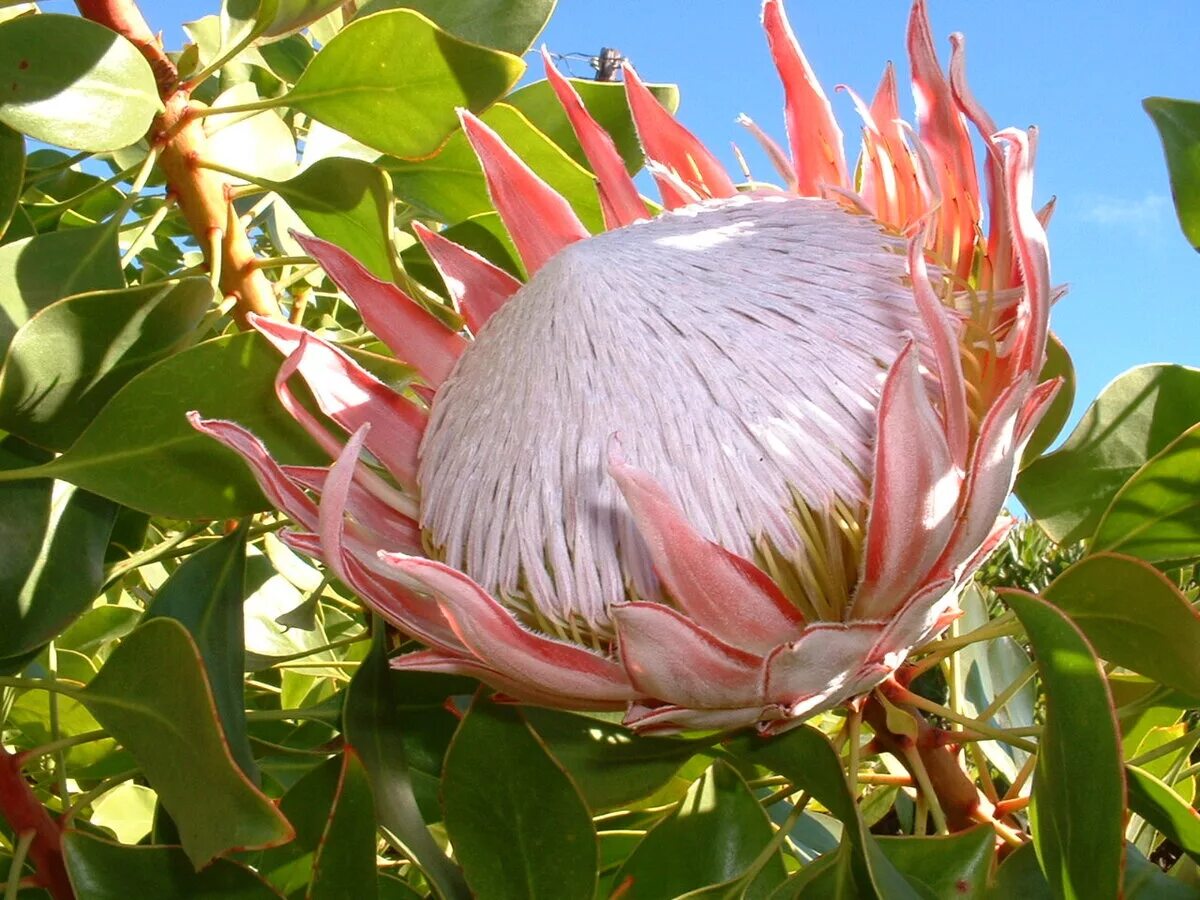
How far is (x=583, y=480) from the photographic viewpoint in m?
1.01

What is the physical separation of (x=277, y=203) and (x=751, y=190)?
96cm

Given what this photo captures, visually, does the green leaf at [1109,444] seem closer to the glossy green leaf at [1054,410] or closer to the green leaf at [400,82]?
the glossy green leaf at [1054,410]

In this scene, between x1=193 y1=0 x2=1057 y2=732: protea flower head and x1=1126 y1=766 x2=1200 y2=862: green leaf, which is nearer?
x1=193 y1=0 x2=1057 y2=732: protea flower head

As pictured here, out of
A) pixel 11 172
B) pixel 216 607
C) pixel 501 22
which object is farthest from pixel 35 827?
pixel 501 22

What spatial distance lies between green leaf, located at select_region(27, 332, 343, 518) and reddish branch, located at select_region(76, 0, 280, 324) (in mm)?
277

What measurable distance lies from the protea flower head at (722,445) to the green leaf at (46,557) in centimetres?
31

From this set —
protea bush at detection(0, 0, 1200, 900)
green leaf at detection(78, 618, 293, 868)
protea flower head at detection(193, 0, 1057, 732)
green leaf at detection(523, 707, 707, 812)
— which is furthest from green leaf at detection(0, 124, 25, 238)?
green leaf at detection(523, 707, 707, 812)

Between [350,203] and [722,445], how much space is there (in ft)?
2.16

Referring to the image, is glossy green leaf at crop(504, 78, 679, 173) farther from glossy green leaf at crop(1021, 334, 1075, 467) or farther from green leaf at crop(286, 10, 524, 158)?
glossy green leaf at crop(1021, 334, 1075, 467)

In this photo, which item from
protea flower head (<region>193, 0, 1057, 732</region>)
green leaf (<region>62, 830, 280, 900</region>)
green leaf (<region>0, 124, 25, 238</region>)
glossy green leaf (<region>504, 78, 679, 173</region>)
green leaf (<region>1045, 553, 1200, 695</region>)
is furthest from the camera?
glossy green leaf (<region>504, 78, 679, 173</region>)

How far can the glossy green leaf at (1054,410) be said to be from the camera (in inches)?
50.4

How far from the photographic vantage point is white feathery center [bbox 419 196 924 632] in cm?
97

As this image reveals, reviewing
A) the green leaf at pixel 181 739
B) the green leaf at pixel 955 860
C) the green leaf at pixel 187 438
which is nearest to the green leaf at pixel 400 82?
the green leaf at pixel 187 438

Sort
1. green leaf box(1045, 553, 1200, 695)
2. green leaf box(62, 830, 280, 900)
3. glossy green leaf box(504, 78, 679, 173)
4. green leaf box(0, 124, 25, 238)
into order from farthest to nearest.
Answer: glossy green leaf box(504, 78, 679, 173)
green leaf box(0, 124, 25, 238)
green leaf box(62, 830, 280, 900)
green leaf box(1045, 553, 1200, 695)
